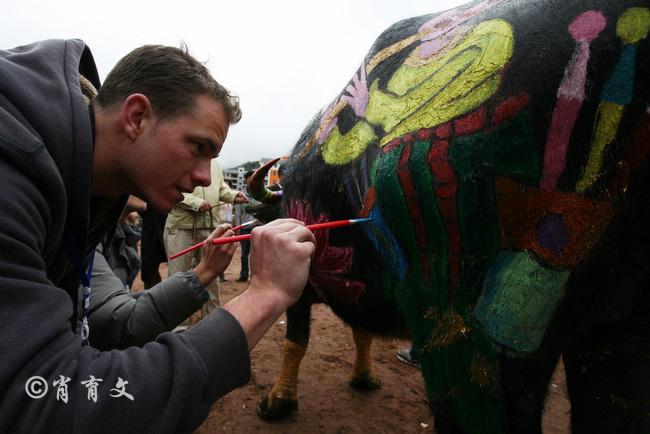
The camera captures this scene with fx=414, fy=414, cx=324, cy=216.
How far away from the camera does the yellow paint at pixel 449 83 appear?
3.83 ft

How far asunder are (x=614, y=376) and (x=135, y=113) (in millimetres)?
1951

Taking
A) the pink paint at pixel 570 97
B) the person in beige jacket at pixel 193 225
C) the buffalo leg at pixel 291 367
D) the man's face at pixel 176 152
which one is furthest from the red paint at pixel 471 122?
the person in beige jacket at pixel 193 225

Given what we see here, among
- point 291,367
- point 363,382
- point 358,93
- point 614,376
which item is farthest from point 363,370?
point 358,93

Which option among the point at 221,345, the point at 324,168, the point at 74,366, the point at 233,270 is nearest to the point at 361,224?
the point at 324,168

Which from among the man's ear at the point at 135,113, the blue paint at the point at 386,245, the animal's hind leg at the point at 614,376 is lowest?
the animal's hind leg at the point at 614,376

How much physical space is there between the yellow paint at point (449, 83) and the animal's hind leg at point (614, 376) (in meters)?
0.97

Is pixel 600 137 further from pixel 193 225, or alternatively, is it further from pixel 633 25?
pixel 193 225

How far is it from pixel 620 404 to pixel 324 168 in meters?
1.53

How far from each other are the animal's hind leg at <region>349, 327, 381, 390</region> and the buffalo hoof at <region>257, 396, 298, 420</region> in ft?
2.07

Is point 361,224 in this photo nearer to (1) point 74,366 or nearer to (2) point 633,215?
(2) point 633,215

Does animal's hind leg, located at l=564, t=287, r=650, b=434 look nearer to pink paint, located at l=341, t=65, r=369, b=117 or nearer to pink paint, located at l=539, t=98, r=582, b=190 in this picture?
pink paint, located at l=539, t=98, r=582, b=190

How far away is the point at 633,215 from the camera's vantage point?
1064 mm

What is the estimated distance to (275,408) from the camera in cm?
297

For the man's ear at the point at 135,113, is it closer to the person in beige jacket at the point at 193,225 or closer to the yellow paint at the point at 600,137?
the yellow paint at the point at 600,137
